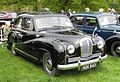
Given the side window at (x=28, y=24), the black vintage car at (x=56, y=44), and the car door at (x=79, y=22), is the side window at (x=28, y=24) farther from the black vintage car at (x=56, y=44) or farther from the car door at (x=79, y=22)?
the car door at (x=79, y=22)

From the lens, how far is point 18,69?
7992 millimetres

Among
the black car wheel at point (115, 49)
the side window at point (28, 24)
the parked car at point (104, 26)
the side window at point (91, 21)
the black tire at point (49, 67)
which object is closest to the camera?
the black tire at point (49, 67)

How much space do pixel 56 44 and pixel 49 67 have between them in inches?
33.1

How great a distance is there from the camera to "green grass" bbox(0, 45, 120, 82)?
6.91 m

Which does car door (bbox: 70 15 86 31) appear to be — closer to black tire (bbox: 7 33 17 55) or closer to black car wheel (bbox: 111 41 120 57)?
black car wheel (bbox: 111 41 120 57)

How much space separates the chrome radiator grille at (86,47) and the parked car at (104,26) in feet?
8.57

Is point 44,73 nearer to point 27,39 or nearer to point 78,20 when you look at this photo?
point 27,39

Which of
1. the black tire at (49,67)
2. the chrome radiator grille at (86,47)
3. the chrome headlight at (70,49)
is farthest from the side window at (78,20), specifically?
the chrome headlight at (70,49)

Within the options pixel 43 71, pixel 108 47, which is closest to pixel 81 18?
pixel 108 47

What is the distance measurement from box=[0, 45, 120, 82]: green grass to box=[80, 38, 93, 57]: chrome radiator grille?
2.36ft

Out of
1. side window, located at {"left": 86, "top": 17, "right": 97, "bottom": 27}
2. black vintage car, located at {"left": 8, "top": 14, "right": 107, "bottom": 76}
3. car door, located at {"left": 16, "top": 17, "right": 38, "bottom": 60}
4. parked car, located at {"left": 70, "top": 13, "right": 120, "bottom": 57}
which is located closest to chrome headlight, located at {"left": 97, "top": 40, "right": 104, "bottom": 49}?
black vintage car, located at {"left": 8, "top": 14, "right": 107, "bottom": 76}

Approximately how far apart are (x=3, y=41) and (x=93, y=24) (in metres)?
4.84

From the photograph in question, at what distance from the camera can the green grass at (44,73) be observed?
6.91 m

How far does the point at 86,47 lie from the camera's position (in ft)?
22.7
